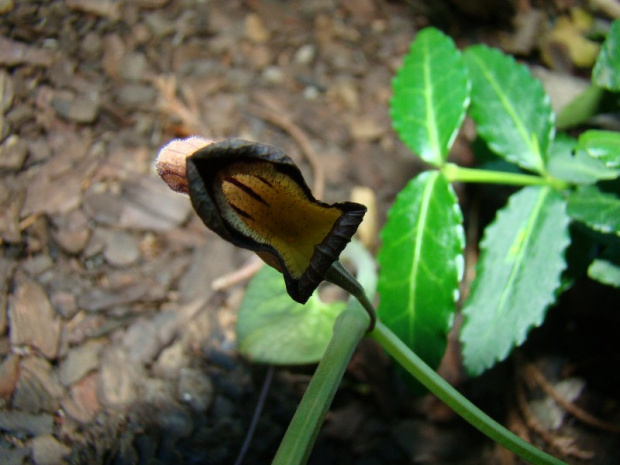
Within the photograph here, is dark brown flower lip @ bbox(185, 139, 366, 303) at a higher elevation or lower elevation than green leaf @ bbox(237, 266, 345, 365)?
higher

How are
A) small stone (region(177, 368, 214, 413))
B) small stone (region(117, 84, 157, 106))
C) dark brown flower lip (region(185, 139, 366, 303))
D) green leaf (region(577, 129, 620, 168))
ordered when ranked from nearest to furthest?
dark brown flower lip (region(185, 139, 366, 303)), green leaf (region(577, 129, 620, 168)), small stone (region(177, 368, 214, 413)), small stone (region(117, 84, 157, 106))

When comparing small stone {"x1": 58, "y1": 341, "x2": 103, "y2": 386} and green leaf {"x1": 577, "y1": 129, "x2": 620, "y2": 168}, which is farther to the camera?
small stone {"x1": 58, "y1": 341, "x2": 103, "y2": 386}

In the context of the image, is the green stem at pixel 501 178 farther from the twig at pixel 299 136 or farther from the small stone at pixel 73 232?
the small stone at pixel 73 232

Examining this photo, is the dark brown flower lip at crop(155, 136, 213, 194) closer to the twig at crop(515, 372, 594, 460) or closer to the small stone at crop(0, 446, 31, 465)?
the small stone at crop(0, 446, 31, 465)

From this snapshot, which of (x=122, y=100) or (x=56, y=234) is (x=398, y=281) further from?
(x=122, y=100)

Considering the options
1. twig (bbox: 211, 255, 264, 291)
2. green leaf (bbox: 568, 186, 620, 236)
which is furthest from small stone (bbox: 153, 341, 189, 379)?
green leaf (bbox: 568, 186, 620, 236)

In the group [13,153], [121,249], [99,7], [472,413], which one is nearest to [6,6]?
[99,7]

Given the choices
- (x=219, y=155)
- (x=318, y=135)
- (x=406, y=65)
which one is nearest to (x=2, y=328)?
(x=219, y=155)
